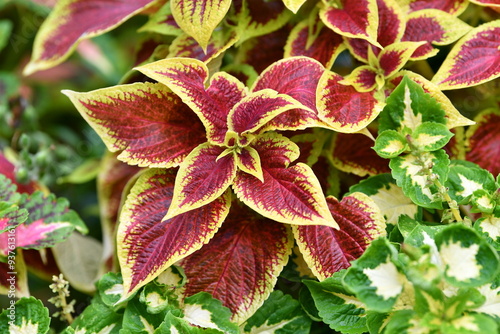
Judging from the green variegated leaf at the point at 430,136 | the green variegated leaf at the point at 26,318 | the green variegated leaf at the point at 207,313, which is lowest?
the green variegated leaf at the point at 26,318

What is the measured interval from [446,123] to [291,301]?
1.08ft

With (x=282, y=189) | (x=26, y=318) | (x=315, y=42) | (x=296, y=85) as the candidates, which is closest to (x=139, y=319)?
(x=26, y=318)

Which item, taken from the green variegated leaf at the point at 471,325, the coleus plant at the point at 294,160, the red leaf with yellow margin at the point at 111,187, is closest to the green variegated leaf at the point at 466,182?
the coleus plant at the point at 294,160

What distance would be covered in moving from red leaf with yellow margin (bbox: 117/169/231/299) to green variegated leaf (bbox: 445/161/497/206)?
306 millimetres

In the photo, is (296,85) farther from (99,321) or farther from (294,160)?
(99,321)

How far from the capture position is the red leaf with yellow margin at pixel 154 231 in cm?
74

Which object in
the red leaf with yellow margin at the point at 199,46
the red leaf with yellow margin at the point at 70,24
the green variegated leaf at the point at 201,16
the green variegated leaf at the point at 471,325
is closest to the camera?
the green variegated leaf at the point at 471,325

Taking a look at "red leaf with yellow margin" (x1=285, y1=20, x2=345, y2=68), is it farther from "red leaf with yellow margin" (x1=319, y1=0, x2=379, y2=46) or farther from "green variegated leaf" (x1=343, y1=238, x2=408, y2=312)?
"green variegated leaf" (x1=343, y1=238, x2=408, y2=312)

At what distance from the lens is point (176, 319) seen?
0.71 meters

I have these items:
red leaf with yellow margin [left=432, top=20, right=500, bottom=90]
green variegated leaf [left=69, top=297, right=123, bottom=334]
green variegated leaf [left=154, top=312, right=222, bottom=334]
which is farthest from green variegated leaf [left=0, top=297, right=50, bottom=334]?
red leaf with yellow margin [left=432, top=20, right=500, bottom=90]

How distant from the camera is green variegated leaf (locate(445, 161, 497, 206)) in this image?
0.77 m

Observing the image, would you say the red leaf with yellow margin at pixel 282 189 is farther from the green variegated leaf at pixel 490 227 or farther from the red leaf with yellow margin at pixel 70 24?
the red leaf with yellow margin at pixel 70 24

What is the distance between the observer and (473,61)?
2.77ft

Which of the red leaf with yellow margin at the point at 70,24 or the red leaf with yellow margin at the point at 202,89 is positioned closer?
the red leaf with yellow margin at the point at 202,89
